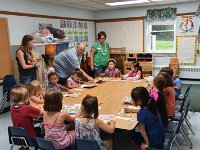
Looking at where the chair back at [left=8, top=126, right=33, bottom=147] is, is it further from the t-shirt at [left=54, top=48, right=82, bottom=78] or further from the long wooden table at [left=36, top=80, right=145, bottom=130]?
the t-shirt at [left=54, top=48, right=82, bottom=78]

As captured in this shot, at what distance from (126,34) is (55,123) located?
6295 mm

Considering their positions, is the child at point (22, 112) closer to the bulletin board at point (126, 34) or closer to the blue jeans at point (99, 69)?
the blue jeans at point (99, 69)

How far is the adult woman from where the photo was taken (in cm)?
414

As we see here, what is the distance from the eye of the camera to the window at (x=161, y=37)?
7562mm

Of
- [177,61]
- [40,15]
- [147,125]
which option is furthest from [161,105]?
[177,61]

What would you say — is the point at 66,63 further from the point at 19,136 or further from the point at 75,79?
the point at 19,136

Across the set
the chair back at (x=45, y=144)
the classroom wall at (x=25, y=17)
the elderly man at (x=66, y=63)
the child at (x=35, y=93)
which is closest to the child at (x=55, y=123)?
the chair back at (x=45, y=144)

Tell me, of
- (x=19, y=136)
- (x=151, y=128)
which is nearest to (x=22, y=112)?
(x=19, y=136)

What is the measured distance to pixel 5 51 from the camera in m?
4.81

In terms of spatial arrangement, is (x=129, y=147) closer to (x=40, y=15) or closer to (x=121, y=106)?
(x=121, y=106)

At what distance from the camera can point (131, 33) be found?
7.93 m

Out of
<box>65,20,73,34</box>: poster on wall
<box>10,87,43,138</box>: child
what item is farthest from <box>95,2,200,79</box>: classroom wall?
<box>10,87,43,138</box>: child

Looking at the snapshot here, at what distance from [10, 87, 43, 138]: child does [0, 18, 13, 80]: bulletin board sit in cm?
253

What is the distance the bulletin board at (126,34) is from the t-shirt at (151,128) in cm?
591
